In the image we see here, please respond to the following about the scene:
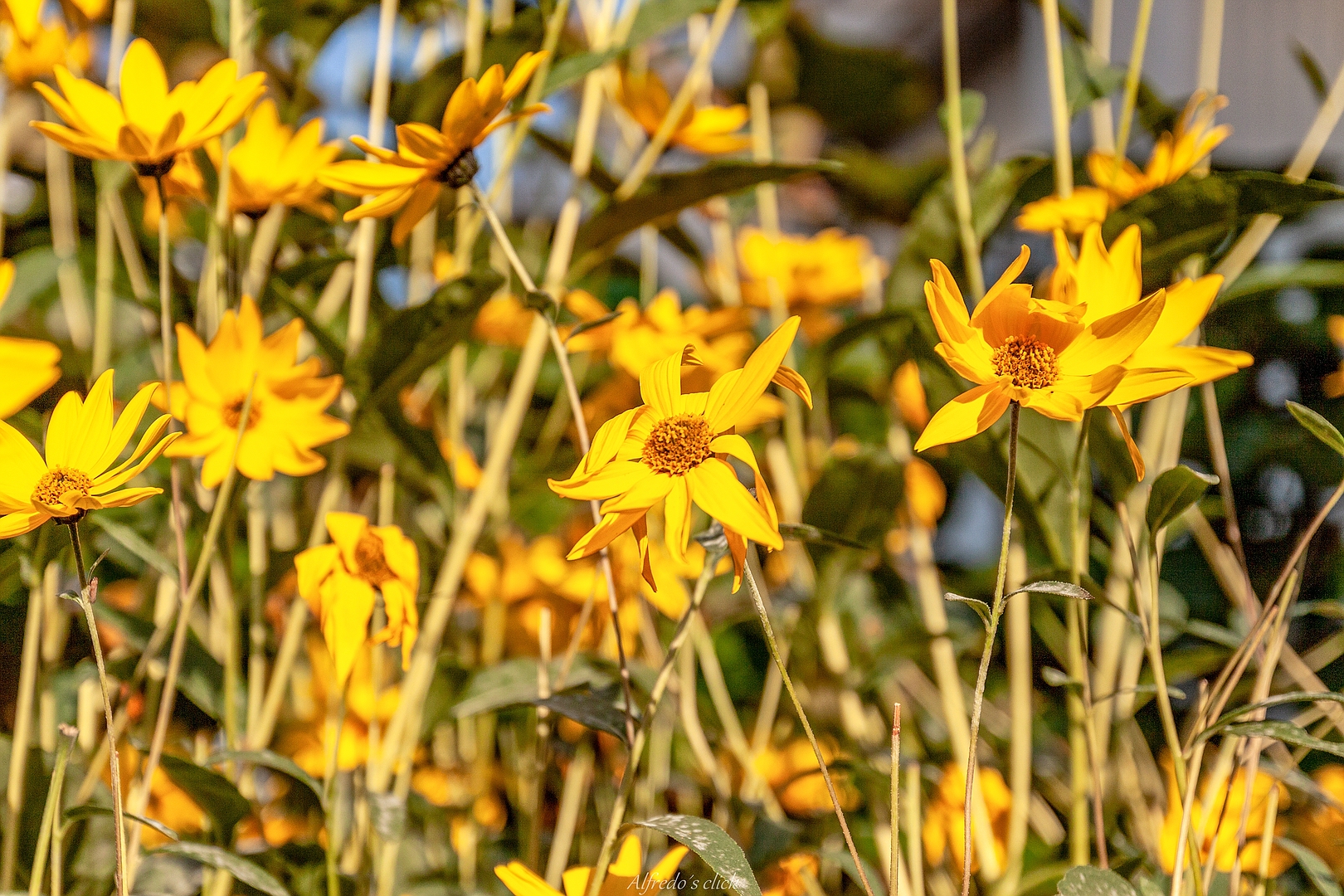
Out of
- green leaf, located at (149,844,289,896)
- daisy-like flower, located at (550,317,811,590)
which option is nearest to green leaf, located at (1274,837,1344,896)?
daisy-like flower, located at (550,317,811,590)

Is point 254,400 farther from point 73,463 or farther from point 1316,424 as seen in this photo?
point 1316,424

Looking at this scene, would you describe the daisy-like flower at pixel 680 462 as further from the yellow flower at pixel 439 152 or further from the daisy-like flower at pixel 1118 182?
the daisy-like flower at pixel 1118 182

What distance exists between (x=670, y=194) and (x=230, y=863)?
0.33m

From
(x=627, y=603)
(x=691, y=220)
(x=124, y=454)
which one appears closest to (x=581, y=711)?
(x=627, y=603)

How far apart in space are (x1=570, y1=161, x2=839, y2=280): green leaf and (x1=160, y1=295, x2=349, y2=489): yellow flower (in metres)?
0.16

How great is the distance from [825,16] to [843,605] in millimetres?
1629

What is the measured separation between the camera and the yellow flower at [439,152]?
295 mm

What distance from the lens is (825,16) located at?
1.92 metres

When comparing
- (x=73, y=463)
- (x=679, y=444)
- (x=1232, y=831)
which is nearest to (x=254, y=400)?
(x=73, y=463)

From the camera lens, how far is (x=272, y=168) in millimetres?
422

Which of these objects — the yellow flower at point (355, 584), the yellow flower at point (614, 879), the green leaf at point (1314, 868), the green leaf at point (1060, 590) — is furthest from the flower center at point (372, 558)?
the green leaf at point (1314, 868)

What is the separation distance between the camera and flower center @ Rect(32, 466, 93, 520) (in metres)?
0.27

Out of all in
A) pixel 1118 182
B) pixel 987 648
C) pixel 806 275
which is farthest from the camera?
pixel 806 275

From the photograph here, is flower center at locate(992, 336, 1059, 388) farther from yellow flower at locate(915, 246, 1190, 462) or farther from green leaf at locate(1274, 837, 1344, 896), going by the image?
green leaf at locate(1274, 837, 1344, 896)
